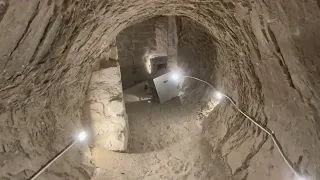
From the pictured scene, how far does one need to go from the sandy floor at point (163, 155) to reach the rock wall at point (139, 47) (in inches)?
79.8

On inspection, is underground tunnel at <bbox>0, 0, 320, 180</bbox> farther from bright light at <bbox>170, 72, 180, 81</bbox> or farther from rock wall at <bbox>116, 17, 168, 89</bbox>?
rock wall at <bbox>116, 17, 168, 89</bbox>

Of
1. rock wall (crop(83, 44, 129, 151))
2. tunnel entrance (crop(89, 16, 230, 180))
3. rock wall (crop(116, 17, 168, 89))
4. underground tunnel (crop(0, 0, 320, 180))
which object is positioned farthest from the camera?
rock wall (crop(116, 17, 168, 89))

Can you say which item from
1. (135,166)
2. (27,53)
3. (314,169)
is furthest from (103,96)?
(314,169)

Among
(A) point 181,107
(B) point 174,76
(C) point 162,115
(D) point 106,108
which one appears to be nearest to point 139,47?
(B) point 174,76

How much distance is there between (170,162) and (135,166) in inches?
14.9

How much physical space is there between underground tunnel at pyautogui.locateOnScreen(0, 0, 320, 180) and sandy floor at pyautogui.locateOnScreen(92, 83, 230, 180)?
0.01 meters

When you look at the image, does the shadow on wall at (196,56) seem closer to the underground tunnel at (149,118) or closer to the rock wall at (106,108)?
the underground tunnel at (149,118)

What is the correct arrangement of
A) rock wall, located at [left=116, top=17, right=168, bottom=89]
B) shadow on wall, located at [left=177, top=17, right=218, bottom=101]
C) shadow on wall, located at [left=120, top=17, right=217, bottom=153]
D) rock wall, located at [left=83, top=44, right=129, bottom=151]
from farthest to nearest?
rock wall, located at [left=116, top=17, right=168, bottom=89] < shadow on wall, located at [left=177, top=17, right=218, bottom=101] < shadow on wall, located at [left=120, top=17, right=217, bottom=153] < rock wall, located at [left=83, top=44, right=129, bottom=151]

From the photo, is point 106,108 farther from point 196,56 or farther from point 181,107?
point 196,56

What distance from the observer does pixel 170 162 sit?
291 centimetres

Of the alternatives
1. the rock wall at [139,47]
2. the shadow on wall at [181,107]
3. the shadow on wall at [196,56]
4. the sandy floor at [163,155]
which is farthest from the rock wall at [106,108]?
the rock wall at [139,47]

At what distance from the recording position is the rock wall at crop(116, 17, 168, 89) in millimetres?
5746

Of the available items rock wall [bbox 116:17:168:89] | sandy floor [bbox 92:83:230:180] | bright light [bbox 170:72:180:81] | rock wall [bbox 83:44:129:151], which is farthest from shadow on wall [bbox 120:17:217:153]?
rock wall [bbox 116:17:168:89]

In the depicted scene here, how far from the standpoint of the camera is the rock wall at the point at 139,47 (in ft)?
18.9
